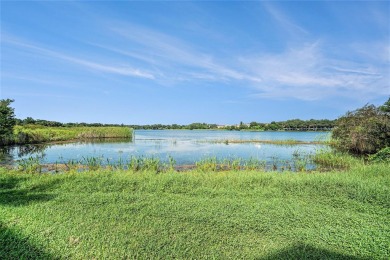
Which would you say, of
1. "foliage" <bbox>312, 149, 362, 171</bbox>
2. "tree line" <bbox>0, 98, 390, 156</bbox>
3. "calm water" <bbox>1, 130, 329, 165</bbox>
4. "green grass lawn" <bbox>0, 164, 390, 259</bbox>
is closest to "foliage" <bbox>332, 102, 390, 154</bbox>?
"tree line" <bbox>0, 98, 390, 156</bbox>

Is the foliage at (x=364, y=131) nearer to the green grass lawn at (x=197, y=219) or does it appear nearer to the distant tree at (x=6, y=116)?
the green grass lawn at (x=197, y=219)

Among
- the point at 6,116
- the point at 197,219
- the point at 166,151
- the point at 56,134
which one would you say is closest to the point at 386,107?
the point at 166,151

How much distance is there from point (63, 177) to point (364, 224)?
7685 millimetres

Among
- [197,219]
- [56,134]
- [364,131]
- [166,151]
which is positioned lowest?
[166,151]

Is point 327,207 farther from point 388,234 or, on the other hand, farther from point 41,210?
point 41,210

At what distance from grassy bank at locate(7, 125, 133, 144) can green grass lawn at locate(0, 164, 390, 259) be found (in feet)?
84.6

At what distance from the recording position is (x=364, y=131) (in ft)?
59.6

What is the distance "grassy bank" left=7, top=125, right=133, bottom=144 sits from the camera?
2942 centimetres

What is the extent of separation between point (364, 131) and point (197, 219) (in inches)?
684

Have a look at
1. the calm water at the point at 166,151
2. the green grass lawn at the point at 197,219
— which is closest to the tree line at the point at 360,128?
the calm water at the point at 166,151

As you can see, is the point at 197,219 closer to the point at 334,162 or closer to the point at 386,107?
the point at 334,162

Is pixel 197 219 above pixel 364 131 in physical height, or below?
below

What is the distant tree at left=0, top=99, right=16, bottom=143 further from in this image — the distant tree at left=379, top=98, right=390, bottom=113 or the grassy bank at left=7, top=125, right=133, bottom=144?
the distant tree at left=379, top=98, right=390, bottom=113

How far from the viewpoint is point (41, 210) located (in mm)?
5324
